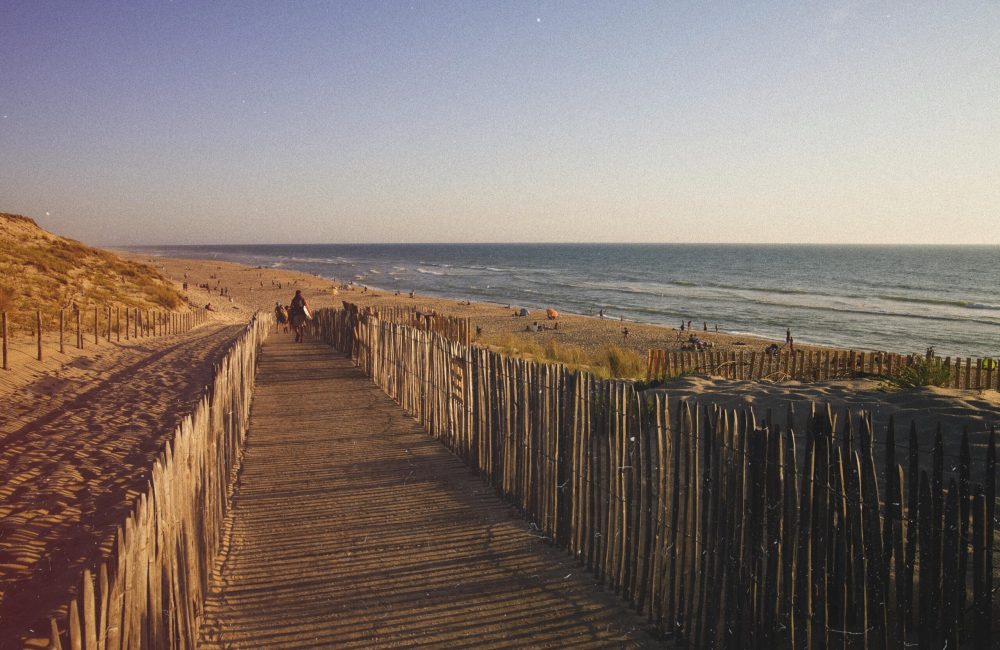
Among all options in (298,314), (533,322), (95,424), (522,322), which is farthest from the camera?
(522,322)

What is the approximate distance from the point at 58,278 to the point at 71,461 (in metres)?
18.4

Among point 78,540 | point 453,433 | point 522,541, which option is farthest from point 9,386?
point 522,541

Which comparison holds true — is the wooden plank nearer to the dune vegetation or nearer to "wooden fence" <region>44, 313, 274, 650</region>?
"wooden fence" <region>44, 313, 274, 650</region>

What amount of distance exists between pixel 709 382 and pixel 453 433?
5107 millimetres

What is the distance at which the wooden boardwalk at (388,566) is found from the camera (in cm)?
361

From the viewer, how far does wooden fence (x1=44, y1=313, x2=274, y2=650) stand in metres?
2.17

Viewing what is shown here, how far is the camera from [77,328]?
13984mm

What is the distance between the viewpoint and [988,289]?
175 feet

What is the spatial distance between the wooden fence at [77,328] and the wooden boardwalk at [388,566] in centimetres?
792

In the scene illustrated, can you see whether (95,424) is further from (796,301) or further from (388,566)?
(796,301)

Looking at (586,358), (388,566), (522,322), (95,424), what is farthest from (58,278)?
(388,566)

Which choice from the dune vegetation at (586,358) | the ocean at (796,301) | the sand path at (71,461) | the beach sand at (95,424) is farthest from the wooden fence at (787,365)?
the ocean at (796,301)

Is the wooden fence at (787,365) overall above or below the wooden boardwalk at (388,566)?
above

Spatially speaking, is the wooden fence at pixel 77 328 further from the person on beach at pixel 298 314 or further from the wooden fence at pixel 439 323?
the wooden fence at pixel 439 323
